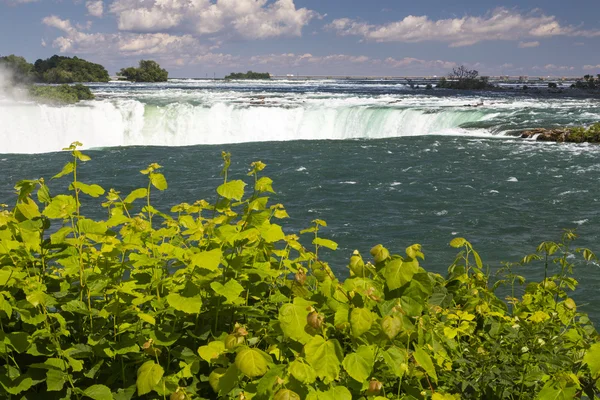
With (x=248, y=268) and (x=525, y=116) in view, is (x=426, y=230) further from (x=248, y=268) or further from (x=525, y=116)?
(x=525, y=116)

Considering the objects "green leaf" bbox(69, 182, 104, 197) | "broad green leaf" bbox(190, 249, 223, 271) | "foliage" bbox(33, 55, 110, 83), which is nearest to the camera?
"broad green leaf" bbox(190, 249, 223, 271)

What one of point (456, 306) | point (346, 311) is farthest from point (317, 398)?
point (456, 306)

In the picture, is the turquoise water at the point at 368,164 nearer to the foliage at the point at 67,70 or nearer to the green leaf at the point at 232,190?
the green leaf at the point at 232,190

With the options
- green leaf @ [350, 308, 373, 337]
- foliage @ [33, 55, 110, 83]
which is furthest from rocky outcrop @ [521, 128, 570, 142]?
foliage @ [33, 55, 110, 83]

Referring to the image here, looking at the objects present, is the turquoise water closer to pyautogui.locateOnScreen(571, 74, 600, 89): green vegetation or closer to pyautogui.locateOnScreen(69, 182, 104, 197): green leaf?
pyautogui.locateOnScreen(69, 182, 104, 197): green leaf

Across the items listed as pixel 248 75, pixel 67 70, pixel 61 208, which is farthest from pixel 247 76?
pixel 61 208

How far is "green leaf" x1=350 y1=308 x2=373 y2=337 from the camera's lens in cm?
140

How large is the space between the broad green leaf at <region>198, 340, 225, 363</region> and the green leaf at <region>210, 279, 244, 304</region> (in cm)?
14

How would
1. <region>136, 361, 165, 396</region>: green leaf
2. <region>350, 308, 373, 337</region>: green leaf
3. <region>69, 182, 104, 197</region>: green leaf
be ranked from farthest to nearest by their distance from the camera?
<region>69, 182, 104, 197</region>: green leaf, <region>136, 361, 165, 396</region>: green leaf, <region>350, 308, 373, 337</region>: green leaf

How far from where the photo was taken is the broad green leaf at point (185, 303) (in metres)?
1.66

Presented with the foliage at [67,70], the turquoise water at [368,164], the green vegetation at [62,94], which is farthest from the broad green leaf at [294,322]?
the foliage at [67,70]

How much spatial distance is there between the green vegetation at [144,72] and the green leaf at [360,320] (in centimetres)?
9237

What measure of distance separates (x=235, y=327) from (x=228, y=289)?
1.14 feet

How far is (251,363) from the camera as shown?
1.29 meters
